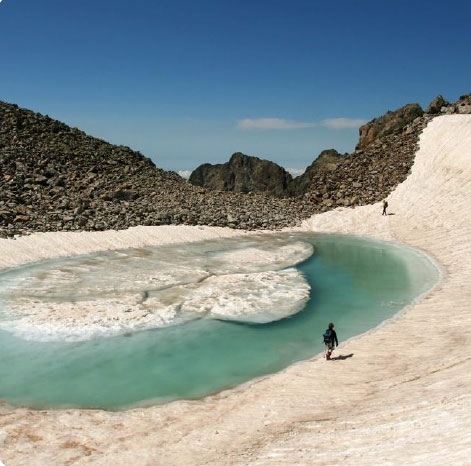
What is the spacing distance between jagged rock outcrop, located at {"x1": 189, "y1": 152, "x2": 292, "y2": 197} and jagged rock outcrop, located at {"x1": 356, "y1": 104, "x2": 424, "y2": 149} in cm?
1419

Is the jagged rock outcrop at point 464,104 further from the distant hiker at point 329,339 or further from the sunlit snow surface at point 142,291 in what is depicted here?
the distant hiker at point 329,339

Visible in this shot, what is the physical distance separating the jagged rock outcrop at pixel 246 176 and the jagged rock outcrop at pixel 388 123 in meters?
14.2

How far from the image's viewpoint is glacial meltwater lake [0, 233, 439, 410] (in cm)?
1402

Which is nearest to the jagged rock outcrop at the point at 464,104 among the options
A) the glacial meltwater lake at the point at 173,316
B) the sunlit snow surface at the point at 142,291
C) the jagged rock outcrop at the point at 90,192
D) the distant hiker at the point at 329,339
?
the jagged rock outcrop at the point at 90,192

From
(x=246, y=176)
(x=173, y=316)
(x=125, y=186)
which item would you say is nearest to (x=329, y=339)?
(x=173, y=316)

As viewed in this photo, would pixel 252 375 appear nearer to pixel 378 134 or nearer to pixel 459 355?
pixel 459 355

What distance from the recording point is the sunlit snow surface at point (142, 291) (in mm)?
18453

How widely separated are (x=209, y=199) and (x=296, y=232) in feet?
36.6

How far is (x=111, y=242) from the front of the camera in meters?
34.3

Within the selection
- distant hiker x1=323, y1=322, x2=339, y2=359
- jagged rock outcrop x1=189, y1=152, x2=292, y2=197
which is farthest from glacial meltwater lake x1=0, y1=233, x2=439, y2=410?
jagged rock outcrop x1=189, y1=152, x2=292, y2=197

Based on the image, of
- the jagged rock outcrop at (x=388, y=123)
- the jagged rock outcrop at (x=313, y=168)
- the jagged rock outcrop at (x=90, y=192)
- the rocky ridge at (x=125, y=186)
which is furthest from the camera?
the jagged rock outcrop at (x=313, y=168)

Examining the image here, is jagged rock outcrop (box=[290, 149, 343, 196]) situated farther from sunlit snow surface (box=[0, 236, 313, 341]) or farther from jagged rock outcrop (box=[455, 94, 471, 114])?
sunlit snow surface (box=[0, 236, 313, 341])

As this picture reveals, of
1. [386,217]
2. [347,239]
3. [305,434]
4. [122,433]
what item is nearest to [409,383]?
[305,434]

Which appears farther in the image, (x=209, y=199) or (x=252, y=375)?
(x=209, y=199)
